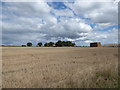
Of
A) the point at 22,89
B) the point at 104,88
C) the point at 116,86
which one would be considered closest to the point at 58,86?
the point at 22,89

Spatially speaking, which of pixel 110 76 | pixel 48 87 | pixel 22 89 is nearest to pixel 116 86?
pixel 110 76

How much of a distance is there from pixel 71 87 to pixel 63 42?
152285 mm

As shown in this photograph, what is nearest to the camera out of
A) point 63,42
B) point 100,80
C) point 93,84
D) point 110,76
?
point 93,84

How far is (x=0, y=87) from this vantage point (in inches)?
223

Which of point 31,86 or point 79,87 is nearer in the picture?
point 79,87

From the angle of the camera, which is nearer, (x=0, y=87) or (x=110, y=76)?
(x=0, y=87)

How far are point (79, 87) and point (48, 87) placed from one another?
5.31ft

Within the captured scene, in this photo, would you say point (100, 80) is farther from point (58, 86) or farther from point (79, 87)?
point (58, 86)

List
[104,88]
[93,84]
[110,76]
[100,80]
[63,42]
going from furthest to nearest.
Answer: [63,42] → [110,76] → [100,80] → [93,84] → [104,88]

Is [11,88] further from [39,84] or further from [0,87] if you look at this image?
[39,84]

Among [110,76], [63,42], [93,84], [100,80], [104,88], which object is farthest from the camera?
[63,42]

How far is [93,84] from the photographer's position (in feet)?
18.3

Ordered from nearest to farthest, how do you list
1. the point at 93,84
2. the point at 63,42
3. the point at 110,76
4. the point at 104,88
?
the point at 104,88, the point at 93,84, the point at 110,76, the point at 63,42

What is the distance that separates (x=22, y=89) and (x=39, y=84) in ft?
3.06
